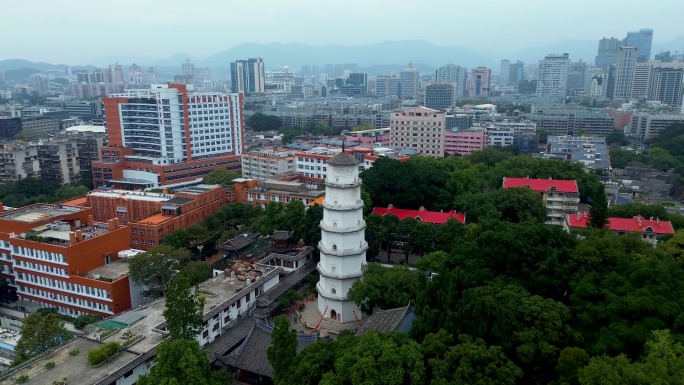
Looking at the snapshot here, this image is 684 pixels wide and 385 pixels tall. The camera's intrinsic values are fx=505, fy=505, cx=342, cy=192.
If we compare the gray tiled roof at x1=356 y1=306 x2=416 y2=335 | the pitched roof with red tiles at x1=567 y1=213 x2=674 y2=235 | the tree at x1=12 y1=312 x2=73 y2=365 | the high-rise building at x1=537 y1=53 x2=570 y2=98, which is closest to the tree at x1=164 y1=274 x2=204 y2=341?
the tree at x1=12 y1=312 x2=73 y2=365

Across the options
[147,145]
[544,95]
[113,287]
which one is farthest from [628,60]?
[113,287]

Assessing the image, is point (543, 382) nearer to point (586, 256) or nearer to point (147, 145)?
point (586, 256)

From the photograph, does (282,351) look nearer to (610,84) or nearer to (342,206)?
(342,206)

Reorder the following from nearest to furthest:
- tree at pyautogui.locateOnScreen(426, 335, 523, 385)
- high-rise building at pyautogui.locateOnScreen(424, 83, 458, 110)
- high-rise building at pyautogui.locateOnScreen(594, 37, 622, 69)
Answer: tree at pyautogui.locateOnScreen(426, 335, 523, 385) → high-rise building at pyautogui.locateOnScreen(424, 83, 458, 110) → high-rise building at pyautogui.locateOnScreen(594, 37, 622, 69)

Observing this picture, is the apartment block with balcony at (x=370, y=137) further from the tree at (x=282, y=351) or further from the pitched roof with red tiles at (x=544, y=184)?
the tree at (x=282, y=351)

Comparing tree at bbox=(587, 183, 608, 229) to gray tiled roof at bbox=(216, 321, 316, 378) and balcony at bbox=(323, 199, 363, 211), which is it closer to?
balcony at bbox=(323, 199, 363, 211)

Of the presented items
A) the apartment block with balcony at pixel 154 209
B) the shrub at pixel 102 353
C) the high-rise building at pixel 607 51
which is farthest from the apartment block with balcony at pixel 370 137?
the high-rise building at pixel 607 51
